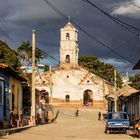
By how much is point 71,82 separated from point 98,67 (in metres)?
10.7

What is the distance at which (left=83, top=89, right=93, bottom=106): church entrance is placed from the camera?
103812mm

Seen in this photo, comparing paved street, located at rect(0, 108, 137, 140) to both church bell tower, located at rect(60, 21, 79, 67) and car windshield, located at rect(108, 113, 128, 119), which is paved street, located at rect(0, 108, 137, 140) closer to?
car windshield, located at rect(108, 113, 128, 119)

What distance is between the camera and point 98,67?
369 ft

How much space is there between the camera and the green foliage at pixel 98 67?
4368 inches

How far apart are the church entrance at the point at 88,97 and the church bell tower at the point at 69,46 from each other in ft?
19.8

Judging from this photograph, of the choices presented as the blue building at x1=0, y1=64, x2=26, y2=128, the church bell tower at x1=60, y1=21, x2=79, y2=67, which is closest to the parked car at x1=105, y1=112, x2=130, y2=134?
the blue building at x1=0, y1=64, x2=26, y2=128

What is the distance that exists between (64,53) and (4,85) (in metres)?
68.5

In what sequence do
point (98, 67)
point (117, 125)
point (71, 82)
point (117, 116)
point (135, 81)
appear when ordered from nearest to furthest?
point (117, 125) < point (117, 116) < point (71, 82) < point (98, 67) < point (135, 81)

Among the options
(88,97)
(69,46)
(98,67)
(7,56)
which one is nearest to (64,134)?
(7,56)

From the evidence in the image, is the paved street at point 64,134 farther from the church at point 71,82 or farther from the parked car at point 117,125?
the church at point 71,82

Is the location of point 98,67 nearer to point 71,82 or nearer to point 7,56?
point 71,82

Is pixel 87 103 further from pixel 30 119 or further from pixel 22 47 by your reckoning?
pixel 30 119

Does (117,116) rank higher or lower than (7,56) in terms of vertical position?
lower

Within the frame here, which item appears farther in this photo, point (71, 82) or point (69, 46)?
point (69, 46)
